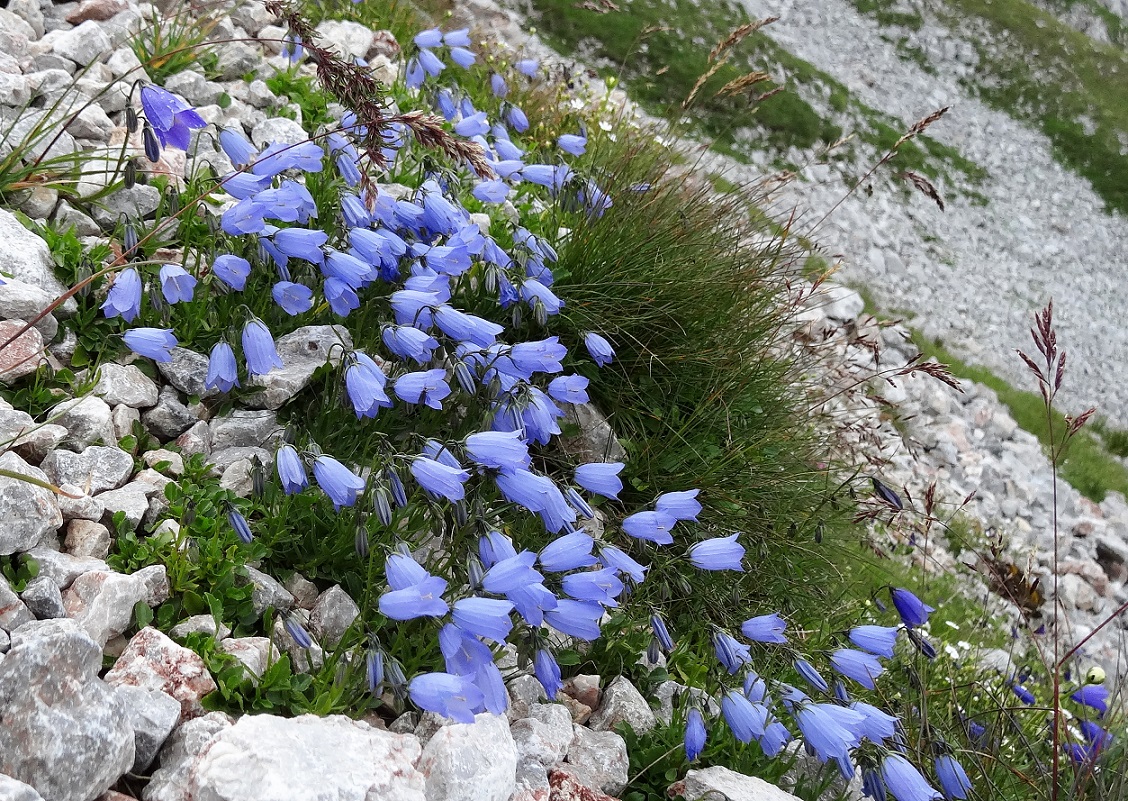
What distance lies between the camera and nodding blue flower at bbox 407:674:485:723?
7.06 ft

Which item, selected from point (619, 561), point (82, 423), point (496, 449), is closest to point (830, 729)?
point (619, 561)

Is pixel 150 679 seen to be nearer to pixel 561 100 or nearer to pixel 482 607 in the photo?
pixel 482 607

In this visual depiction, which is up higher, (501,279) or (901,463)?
(501,279)

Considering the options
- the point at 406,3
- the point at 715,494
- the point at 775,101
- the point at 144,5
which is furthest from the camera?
the point at 775,101

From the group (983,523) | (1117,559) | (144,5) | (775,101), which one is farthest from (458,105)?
(775,101)

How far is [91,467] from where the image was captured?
2691 millimetres

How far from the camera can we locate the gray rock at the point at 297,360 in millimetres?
3227

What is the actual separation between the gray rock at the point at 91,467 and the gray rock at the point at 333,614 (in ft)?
2.23

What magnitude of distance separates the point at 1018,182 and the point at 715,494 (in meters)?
28.0

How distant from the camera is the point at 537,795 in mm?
2266

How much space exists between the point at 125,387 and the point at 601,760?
205cm

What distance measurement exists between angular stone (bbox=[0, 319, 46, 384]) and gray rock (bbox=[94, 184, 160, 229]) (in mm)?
878

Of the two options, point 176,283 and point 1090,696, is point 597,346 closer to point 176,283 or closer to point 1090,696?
point 176,283

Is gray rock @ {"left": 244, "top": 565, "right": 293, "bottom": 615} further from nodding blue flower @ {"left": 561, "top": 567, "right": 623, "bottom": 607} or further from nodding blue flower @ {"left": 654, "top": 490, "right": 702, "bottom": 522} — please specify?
nodding blue flower @ {"left": 654, "top": 490, "right": 702, "bottom": 522}
